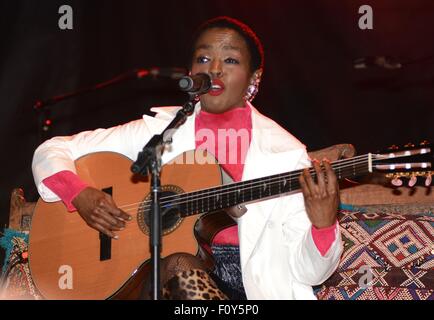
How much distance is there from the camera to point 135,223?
137 inches

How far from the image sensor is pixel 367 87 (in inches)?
199

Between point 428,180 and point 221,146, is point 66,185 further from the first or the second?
point 428,180

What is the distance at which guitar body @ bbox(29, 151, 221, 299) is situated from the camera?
3395 mm

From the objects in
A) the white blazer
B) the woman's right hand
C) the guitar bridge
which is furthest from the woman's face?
the guitar bridge

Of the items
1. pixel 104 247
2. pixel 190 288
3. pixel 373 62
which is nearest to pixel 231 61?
pixel 373 62

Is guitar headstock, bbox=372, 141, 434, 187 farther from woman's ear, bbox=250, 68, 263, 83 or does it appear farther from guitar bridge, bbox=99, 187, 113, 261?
guitar bridge, bbox=99, 187, 113, 261

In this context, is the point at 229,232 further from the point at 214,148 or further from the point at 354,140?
the point at 354,140

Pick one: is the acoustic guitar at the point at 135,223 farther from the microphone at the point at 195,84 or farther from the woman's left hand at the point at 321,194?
the microphone at the point at 195,84

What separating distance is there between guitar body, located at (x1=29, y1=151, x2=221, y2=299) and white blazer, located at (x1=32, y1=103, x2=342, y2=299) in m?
0.11

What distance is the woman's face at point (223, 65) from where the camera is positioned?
3721 millimetres

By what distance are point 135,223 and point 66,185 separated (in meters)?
0.41

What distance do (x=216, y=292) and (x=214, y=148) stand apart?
88 cm

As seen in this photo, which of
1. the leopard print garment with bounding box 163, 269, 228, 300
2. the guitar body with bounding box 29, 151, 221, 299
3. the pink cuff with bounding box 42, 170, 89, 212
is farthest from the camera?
the pink cuff with bounding box 42, 170, 89, 212
